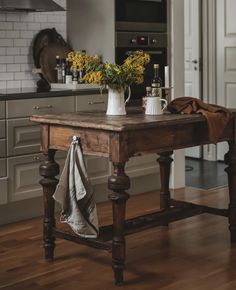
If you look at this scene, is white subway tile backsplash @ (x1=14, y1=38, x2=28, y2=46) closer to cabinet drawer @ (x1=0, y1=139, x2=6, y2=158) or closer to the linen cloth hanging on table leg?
cabinet drawer @ (x1=0, y1=139, x2=6, y2=158)

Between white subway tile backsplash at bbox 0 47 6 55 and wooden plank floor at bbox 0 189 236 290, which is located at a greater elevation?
white subway tile backsplash at bbox 0 47 6 55

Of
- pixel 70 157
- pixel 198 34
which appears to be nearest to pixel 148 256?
pixel 70 157

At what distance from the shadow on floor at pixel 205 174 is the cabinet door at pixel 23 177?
1.74 meters

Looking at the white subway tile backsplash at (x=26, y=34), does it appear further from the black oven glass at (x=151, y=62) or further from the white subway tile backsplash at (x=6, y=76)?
the black oven glass at (x=151, y=62)

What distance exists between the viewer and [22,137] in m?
4.80

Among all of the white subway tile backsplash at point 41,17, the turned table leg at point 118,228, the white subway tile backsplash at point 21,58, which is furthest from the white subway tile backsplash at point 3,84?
the turned table leg at point 118,228

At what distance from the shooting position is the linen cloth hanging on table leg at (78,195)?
3586 millimetres

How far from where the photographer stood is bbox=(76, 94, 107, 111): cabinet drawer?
16.9 feet

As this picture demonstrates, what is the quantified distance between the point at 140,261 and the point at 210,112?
3.20 feet

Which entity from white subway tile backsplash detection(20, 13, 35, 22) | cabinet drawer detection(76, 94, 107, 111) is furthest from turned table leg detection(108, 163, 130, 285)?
white subway tile backsplash detection(20, 13, 35, 22)

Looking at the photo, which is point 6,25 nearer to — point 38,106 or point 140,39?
point 38,106

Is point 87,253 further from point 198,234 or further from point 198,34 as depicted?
point 198,34

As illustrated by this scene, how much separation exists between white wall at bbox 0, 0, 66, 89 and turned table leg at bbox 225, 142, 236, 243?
2175mm

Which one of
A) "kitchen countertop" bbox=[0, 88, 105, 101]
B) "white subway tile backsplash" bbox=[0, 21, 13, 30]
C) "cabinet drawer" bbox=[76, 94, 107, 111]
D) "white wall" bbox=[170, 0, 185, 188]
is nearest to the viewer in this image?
"kitchen countertop" bbox=[0, 88, 105, 101]
